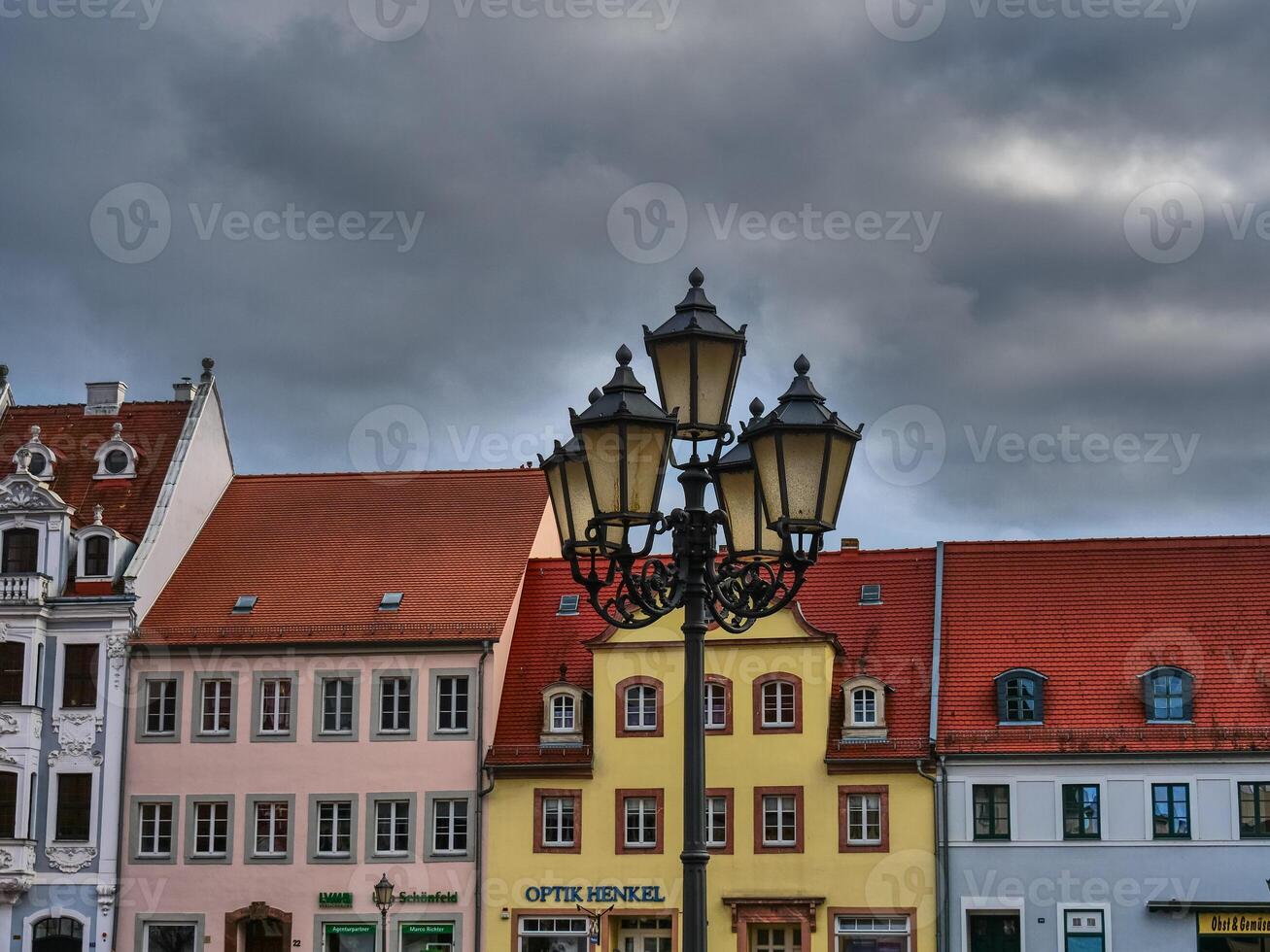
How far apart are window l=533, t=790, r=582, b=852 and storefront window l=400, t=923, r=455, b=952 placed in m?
2.94

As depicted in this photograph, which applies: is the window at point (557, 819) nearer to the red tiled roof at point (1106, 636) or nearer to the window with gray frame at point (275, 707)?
the window with gray frame at point (275, 707)

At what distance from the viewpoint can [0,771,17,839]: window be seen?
157 ft

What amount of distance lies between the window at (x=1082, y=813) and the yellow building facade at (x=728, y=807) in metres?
3.18

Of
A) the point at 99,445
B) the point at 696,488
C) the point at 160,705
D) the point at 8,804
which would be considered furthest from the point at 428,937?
the point at 696,488

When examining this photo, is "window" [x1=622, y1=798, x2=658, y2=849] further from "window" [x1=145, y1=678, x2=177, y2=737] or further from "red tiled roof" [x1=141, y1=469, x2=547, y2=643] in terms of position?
"window" [x1=145, y1=678, x2=177, y2=737]

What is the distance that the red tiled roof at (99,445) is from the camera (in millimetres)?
51531

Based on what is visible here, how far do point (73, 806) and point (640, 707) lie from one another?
1476 centimetres

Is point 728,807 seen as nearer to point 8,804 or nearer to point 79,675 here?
point 79,675

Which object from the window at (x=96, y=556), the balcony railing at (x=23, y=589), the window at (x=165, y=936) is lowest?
the window at (x=165, y=936)

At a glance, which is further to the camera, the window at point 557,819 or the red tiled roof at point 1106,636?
the window at point 557,819

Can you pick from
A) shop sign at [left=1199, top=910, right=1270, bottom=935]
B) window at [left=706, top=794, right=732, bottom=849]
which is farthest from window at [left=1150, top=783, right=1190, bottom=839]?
window at [left=706, top=794, right=732, bottom=849]

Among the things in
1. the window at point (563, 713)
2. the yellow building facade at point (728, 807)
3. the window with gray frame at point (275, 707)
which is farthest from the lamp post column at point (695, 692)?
the window with gray frame at point (275, 707)

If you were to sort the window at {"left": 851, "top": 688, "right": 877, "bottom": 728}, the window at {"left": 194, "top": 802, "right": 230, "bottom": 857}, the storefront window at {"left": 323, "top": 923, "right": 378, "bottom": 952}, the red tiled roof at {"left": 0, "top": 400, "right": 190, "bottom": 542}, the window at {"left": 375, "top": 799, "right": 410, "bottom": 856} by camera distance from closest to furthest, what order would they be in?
the window at {"left": 851, "top": 688, "right": 877, "bottom": 728}
the storefront window at {"left": 323, "top": 923, "right": 378, "bottom": 952}
the window at {"left": 375, "top": 799, "right": 410, "bottom": 856}
the window at {"left": 194, "top": 802, "right": 230, "bottom": 857}
the red tiled roof at {"left": 0, "top": 400, "right": 190, "bottom": 542}

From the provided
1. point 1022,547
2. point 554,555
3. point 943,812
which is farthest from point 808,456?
point 554,555
